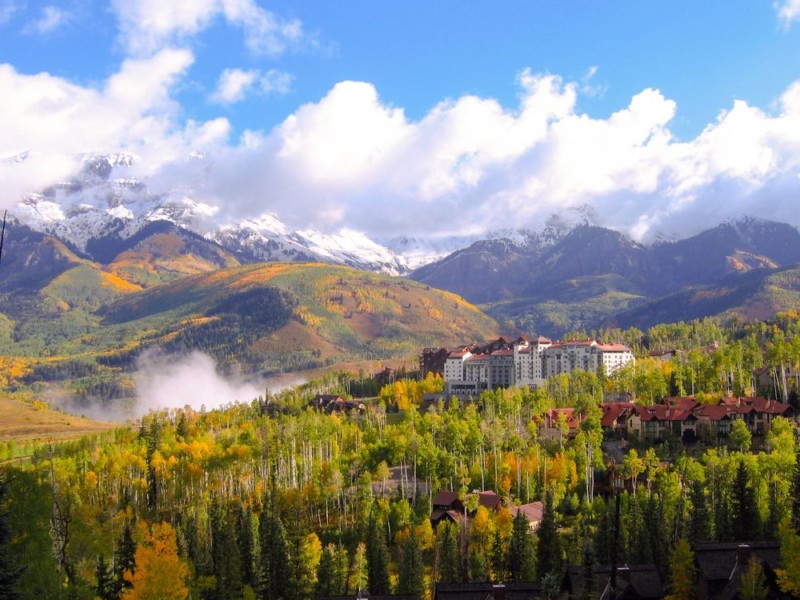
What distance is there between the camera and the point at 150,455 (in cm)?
15062

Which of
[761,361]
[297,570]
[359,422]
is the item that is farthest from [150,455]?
[761,361]

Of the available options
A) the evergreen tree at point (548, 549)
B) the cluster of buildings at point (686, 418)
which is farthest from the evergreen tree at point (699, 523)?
the cluster of buildings at point (686, 418)

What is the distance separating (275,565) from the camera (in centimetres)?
8550

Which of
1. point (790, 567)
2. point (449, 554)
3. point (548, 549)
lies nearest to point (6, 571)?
point (790, 567)

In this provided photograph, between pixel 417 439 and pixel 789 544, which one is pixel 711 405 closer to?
pixel 417 439

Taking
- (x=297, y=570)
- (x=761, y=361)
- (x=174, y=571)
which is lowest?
(x=297, y=570)

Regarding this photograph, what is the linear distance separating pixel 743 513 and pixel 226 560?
5166cm

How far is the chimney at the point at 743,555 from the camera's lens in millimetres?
55344

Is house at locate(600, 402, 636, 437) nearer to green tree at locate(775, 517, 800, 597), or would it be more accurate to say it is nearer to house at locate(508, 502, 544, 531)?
house at locate(508, 502, 544, 531)

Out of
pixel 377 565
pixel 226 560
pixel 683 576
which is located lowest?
pixel 377 565

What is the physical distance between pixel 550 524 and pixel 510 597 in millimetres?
20731

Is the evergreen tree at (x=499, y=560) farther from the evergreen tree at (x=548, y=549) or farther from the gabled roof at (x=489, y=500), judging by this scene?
the gabled roof at (x=489, y=500)

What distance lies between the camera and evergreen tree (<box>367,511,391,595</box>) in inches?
3344

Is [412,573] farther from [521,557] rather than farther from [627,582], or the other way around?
[627,582]
